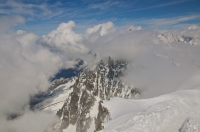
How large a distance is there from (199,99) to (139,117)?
2571 cm

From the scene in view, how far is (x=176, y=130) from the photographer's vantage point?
112ft

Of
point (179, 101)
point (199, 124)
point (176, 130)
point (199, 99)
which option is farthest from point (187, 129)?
point (199, 99)

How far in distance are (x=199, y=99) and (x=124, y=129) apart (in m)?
31.2

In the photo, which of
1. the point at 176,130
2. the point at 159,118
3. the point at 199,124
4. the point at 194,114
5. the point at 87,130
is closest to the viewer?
the point at 199,124

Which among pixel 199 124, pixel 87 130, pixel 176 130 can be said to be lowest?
pixel 87 130

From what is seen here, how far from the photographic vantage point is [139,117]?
1567 inches

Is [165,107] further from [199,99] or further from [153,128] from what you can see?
[199,99]

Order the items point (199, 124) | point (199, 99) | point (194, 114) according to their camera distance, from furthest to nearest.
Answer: point (199, 99)
point (194, 114)
point (199, 124)

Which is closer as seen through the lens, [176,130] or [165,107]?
[176,130]

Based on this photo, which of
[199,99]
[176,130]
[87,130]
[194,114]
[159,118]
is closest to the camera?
[176,130]

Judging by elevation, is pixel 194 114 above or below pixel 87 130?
above

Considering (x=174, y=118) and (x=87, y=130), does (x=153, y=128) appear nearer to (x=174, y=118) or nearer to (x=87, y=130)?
(x=174, y=118)

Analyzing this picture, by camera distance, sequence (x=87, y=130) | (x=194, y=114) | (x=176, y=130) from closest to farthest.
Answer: (x=176, y=130) < (x=194, y=114) < (x=87, y=130)

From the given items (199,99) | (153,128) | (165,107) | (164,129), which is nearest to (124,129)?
(153,128)
